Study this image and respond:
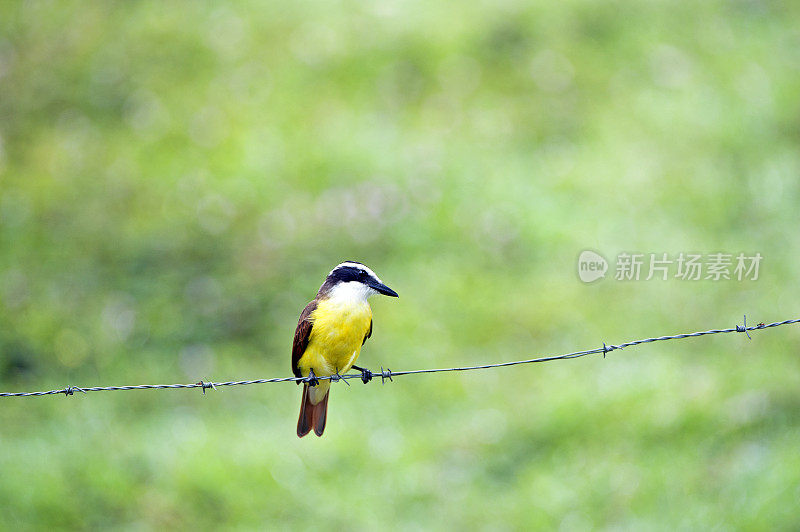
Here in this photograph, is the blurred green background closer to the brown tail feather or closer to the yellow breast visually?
the brown tail feather

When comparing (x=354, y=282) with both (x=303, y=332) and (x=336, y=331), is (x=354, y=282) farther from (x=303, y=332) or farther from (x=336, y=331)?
(x=303, y=332)

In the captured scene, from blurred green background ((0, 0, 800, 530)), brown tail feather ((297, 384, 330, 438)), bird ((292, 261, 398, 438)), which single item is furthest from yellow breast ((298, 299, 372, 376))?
blurred green background ((0, 0, 800, 530))

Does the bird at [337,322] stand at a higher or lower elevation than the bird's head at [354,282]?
lower

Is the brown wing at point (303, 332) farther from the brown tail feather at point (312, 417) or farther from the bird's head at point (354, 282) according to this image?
the brown tail feather at point (312, 417)

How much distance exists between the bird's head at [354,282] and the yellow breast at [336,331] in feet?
0.19

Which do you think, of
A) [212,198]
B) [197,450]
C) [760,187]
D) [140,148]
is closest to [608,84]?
[760,187]

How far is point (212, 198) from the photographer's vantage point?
987cm

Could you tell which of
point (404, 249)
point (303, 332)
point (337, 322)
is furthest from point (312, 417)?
point (404, 249)

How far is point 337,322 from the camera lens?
531 cm

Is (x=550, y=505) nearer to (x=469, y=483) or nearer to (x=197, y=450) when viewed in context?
(x=469, y=483)

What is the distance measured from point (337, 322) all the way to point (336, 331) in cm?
6

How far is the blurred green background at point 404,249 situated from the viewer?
23.9ft

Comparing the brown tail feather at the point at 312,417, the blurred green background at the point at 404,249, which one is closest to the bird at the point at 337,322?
the brown tail feather at the point at 312,417

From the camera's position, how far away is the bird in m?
5.32
